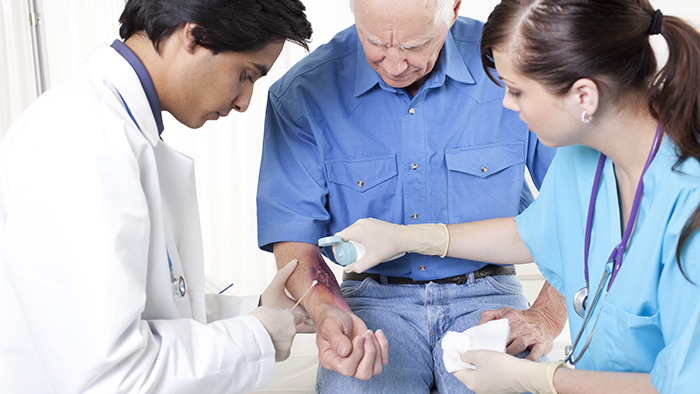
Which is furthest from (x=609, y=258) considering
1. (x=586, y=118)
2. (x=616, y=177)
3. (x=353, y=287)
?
(x=353, y=287)

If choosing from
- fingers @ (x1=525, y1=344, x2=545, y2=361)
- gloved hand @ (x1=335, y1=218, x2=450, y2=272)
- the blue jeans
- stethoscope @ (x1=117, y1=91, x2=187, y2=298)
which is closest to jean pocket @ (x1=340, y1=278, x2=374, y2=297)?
the blue jeans

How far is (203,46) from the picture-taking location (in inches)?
47.9

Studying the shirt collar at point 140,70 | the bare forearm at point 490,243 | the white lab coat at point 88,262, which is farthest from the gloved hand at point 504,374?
the shirt collar at point 140,70

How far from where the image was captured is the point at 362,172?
1.82 m

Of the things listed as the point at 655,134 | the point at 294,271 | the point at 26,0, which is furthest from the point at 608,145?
the point at 26,0

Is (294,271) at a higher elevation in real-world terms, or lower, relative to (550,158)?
lower

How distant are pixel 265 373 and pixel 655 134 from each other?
37.4 inches

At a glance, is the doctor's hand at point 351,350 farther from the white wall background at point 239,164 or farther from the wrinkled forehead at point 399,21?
the white wall background at point 239,164

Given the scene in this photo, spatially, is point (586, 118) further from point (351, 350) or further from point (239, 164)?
point (239, 164)

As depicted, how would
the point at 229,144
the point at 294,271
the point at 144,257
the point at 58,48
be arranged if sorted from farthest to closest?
the point at 229,144 < the point at 58,48 < the point at 294,271 < the point at 144,257

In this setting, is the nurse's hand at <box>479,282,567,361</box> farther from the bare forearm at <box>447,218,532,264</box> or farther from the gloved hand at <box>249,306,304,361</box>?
the gloved hand at <box>249,306,304,361</box>

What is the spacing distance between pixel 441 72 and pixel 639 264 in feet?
3.06

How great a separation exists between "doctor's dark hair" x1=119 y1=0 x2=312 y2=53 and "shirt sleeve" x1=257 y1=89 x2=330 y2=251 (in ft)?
1.96

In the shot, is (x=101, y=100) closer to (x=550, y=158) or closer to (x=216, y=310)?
(x=216, y=310)
